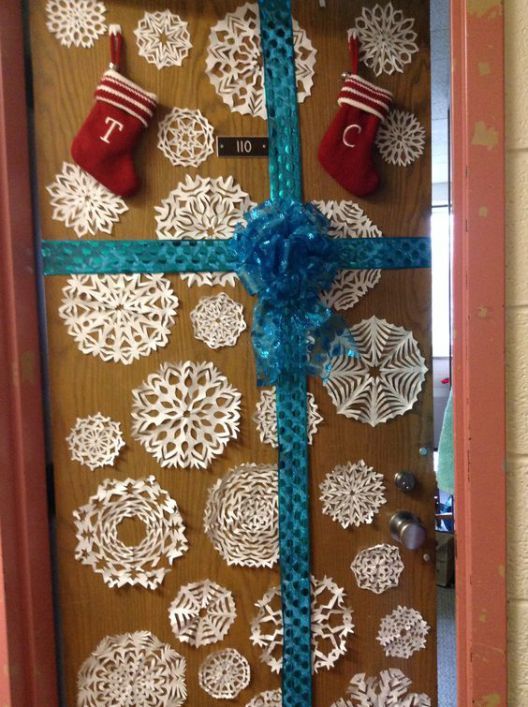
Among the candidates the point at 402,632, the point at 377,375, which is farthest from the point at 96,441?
the point at 402,632

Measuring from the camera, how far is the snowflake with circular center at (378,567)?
1.03 metres

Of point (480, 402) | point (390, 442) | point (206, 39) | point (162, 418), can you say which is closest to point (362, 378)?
point (390, 442)

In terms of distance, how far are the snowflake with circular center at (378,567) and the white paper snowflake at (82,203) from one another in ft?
2.83

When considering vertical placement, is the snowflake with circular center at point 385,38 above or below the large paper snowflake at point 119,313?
above

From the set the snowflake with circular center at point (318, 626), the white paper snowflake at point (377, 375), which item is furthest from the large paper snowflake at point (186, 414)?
the snowflake with circular center at point (318, 626)

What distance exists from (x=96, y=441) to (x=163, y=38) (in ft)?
2.69

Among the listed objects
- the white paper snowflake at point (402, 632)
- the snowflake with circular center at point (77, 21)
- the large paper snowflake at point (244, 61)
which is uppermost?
the snowflake with circular center at point (77, 21)

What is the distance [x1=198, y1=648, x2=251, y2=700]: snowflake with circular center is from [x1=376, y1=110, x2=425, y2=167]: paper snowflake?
1092 millimetres

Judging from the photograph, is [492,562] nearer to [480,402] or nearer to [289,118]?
[480,402]

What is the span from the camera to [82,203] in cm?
97

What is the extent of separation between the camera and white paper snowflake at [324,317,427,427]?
1016 millimetres

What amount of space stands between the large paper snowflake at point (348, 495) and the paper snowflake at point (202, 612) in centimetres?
28

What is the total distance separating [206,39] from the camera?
0.97 metres

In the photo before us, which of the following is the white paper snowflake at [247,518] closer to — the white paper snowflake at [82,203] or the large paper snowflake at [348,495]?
the large paper snowflake at [348,495]
